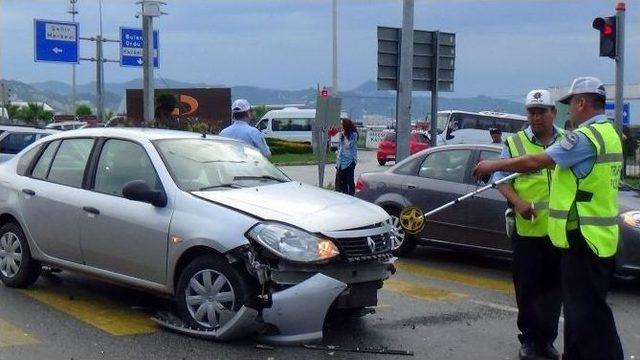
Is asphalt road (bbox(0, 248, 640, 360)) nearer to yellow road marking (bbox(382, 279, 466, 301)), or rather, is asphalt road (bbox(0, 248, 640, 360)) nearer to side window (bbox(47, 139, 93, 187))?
yellow road marking (bbox(382, 279, 466, 301))

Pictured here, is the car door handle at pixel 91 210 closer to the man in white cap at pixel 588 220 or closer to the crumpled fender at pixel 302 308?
the crumpled fender at pixel 302 308

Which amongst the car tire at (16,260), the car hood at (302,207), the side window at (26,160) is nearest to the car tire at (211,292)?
the car hood at (302,207)

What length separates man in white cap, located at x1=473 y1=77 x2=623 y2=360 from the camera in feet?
18.3

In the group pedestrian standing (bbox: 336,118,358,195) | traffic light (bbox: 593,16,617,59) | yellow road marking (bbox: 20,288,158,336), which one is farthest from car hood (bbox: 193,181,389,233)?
pedestrian standing (bbox: 336,118,358,195)

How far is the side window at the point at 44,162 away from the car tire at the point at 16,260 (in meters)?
0.52

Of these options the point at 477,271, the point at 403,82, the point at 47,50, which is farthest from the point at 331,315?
the point at 47,50

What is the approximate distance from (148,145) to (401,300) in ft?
9.47

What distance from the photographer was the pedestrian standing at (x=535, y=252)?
21.5ft

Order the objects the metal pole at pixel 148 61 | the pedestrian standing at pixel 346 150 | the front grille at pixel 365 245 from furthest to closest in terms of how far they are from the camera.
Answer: the metal pole at pixel 148 61
the pedestrian standing at pixel 346 150
the front grille at pixel 365 245

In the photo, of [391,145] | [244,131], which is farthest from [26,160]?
[391,145]

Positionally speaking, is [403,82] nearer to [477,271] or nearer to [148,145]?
[477,271]

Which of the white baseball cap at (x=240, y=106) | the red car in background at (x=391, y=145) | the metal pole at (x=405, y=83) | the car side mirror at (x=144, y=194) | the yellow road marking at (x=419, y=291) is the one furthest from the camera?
the red car in background at (x=391, y=145)

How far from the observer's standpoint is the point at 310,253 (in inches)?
258

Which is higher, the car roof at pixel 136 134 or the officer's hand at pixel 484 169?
the car roof at pixel 136 134
